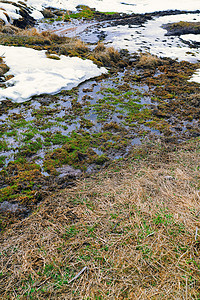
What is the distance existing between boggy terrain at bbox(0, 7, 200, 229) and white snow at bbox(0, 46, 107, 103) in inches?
20.2

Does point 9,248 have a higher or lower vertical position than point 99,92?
lower

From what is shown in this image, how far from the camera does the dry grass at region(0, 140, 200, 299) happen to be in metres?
2.32

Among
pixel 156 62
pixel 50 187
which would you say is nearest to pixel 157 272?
pixel 50 187

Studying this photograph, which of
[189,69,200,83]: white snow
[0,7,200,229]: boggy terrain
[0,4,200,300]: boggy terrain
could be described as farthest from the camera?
[189,69,200,83]: white snow

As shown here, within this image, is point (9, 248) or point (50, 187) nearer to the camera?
point (9, 248)

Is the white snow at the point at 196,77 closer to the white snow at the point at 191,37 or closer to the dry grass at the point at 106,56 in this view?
the dry grass at the point at 106,56

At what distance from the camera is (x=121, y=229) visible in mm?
3057

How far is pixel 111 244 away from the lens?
2832mm

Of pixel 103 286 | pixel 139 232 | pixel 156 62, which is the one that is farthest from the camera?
pixel 156 62

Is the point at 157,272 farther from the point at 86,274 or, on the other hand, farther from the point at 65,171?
the point at 65,171

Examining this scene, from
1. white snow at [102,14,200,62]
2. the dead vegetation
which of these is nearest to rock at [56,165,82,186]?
the dead vegetation

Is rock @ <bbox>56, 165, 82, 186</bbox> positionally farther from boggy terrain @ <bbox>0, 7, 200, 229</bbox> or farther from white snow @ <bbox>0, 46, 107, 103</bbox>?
white snow @ <bbox>0, 46, 107, 103</bbox>

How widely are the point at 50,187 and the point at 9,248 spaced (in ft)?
5.76

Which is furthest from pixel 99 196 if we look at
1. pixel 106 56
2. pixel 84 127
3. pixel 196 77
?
pixel 106 56
